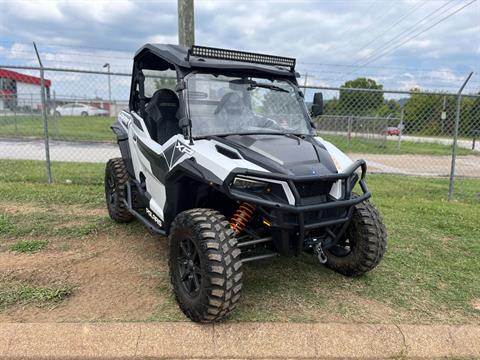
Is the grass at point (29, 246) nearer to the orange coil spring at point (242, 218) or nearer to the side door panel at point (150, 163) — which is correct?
the side door panel at point (150, 163)

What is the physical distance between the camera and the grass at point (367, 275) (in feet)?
11.2

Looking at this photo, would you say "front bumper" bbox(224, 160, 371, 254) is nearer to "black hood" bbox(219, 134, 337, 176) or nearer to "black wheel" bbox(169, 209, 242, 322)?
"black hood" bbox(219, 134, 337, 176)

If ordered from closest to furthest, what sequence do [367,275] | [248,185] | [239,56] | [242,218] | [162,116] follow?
[248,185]
[242,218]
[239,56]
[367,275]
[162,116]

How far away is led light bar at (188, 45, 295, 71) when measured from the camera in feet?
12.1

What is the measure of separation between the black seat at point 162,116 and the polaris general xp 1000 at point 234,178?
0.01m

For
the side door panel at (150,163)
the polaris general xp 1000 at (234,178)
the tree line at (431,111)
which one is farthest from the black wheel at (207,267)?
the tree line at (431,111)

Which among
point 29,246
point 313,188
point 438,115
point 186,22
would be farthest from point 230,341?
point 438,115

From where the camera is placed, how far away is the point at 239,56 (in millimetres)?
3920

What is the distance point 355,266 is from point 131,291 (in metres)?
2.09

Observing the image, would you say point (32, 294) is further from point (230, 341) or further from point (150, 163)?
point (230, 341)

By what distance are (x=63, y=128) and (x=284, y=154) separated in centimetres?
1918

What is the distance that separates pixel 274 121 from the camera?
4.07m

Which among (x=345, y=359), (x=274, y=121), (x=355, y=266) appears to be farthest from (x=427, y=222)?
(x=345, y=359)

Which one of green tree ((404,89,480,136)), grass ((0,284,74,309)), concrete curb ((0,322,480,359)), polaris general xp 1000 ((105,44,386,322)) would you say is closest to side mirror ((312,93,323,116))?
polaris general xp 1000 ((105,44,386,322))
